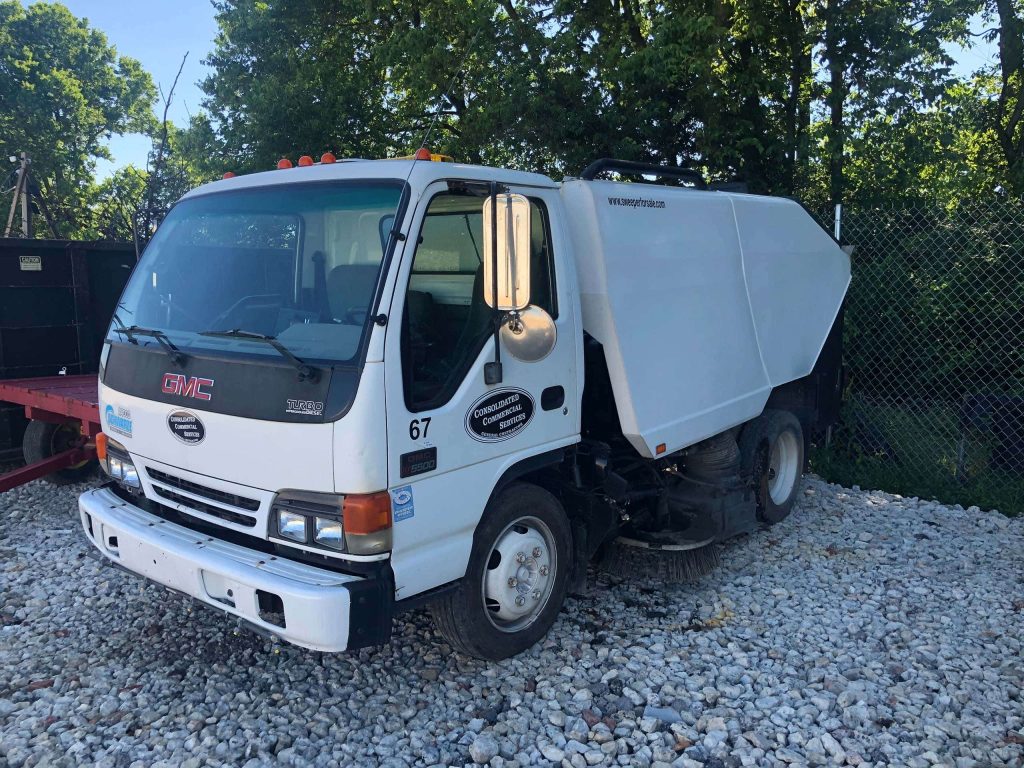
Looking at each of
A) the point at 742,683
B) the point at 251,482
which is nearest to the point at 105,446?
the point at 251,482

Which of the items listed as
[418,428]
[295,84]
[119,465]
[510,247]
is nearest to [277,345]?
[418,428]

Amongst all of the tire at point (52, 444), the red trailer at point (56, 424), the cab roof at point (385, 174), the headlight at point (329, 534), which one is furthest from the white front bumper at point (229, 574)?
the tire at point (52, 444)

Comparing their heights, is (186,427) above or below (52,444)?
above

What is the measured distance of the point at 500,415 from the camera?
12.1 feet

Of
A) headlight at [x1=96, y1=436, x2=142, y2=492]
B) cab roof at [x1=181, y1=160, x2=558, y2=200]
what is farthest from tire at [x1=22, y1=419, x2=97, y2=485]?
cab roof at [x1=181, y1=160, x2=558, y2=200]

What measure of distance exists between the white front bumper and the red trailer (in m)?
1.84

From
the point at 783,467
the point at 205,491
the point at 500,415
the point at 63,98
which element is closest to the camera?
the point at 205,491

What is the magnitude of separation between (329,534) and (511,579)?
41.0 inches

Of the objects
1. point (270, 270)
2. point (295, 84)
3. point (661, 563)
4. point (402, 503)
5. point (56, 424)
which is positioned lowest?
point (661, 563)

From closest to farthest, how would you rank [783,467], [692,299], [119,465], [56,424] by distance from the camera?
1. [119,465]
2. [692,299]
3. [783,467]
4. [56,424]

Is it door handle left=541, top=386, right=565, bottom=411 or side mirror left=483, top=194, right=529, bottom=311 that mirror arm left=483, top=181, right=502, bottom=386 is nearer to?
side mirror left=483, top=194, right=529, bottom=311

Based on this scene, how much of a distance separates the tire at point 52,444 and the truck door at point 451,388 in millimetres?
4675

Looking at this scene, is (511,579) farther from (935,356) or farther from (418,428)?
(935,356)

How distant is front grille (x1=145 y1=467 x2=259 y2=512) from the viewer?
340cm
